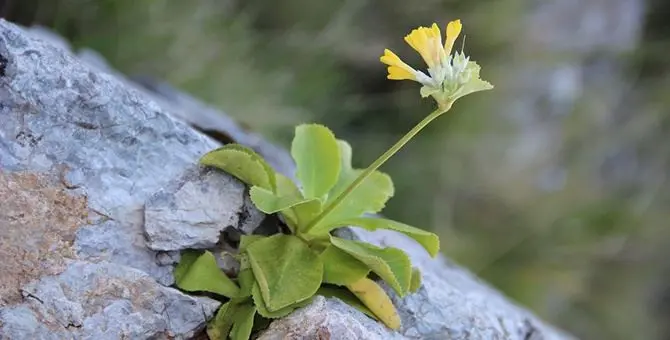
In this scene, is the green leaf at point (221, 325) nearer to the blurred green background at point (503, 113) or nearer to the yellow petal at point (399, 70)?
the yellow petal at point (399, 70)

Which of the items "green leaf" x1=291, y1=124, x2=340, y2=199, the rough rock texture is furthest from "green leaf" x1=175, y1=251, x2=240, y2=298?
the rough rock texture

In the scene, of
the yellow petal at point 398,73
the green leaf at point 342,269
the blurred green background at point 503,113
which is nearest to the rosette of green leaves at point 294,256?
the green leaf at point 342,269

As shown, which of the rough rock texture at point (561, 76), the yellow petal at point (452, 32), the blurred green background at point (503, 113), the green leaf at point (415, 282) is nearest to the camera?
Result: the yellow petal at point (452, 32)

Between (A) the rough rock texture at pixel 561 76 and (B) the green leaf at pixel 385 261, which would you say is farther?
(A) the rough rock texture at pixel 561 76

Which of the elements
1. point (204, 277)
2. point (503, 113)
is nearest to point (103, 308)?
point (204, 277)

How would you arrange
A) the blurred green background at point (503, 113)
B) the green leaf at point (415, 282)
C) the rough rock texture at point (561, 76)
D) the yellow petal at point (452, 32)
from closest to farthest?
the yellow petal at point (452, 32)
the green leaf at point (415, 282)
the blurred green background at point (503, 113)
the rough rock texture at point (561, 76)

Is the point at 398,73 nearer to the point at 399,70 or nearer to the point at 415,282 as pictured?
the point at 399,70

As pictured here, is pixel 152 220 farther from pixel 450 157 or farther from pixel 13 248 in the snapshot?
pixel 450 157
